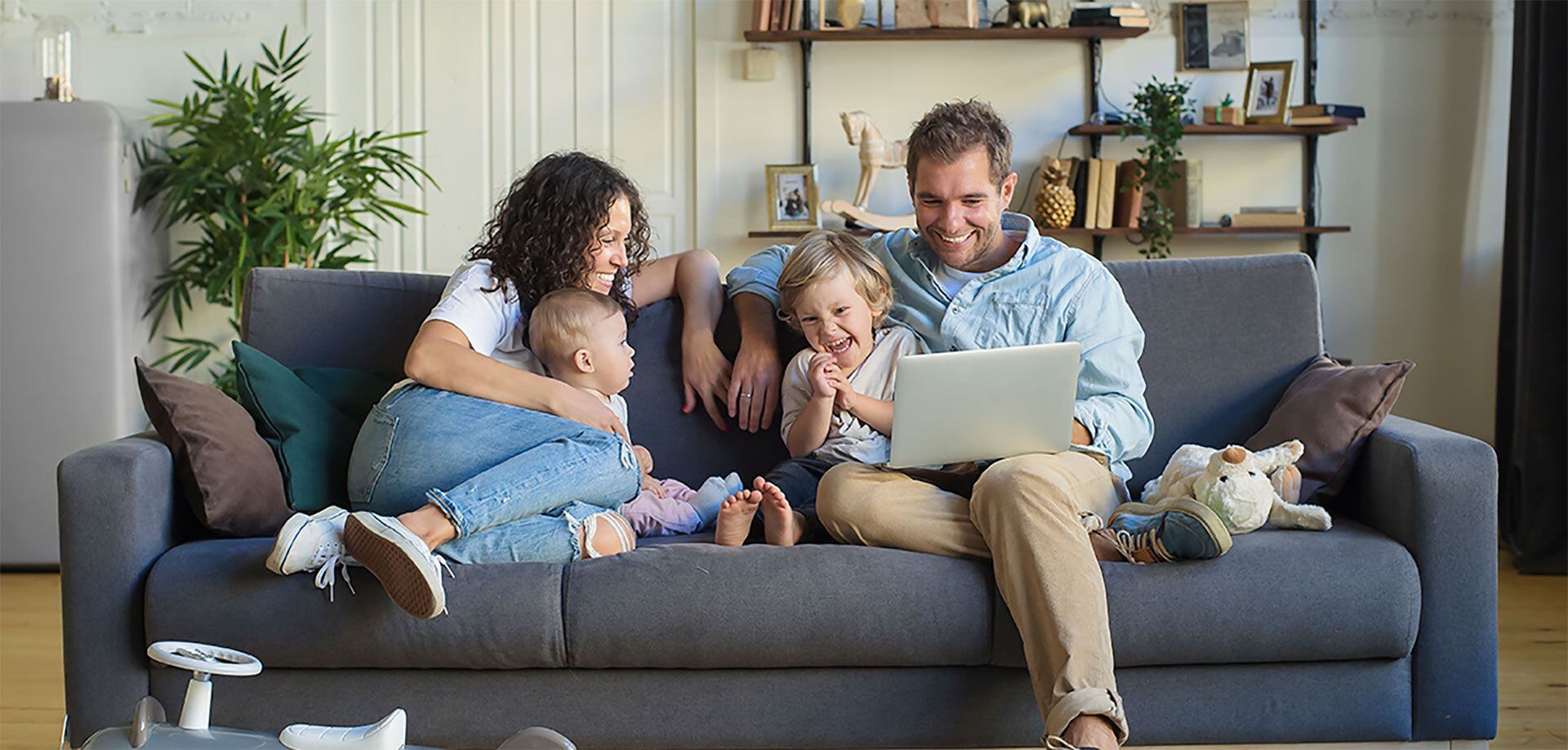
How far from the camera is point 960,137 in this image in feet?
7.70

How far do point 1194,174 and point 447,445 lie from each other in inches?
116

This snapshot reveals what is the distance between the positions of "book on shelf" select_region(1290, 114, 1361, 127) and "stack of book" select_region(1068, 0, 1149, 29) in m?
0.54

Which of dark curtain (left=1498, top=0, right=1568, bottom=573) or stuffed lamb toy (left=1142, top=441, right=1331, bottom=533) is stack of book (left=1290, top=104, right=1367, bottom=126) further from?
stuffed lamb toy (left=1142, top=441, right=1331, bottom=533)

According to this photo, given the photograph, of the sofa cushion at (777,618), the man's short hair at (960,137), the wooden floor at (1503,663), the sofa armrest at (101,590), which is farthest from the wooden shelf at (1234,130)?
the sofa armrest at (101,590)

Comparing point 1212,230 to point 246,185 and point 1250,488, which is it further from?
point 246,185

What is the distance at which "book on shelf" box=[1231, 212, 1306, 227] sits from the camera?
4344 mm

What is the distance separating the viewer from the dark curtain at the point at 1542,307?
3.87 metres

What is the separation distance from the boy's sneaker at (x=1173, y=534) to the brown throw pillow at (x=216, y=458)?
1.30 m

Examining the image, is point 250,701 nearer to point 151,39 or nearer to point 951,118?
point 951,118

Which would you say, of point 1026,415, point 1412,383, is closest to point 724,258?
point 1412,383

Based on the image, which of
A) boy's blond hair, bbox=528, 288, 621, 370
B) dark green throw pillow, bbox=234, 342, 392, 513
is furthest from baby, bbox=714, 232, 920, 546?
dark green throw pillow, bbox=234, 342, 392, 513

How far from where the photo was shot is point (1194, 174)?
14.3ft

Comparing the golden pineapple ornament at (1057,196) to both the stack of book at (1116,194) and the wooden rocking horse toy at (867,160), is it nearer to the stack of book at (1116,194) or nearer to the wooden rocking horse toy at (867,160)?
the stack of book at (1116,194)

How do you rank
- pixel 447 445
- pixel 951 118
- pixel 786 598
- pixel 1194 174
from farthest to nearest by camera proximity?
pixel 1194 174 < pixel 951 118 < pixel 447 445 < pixel 786 598
